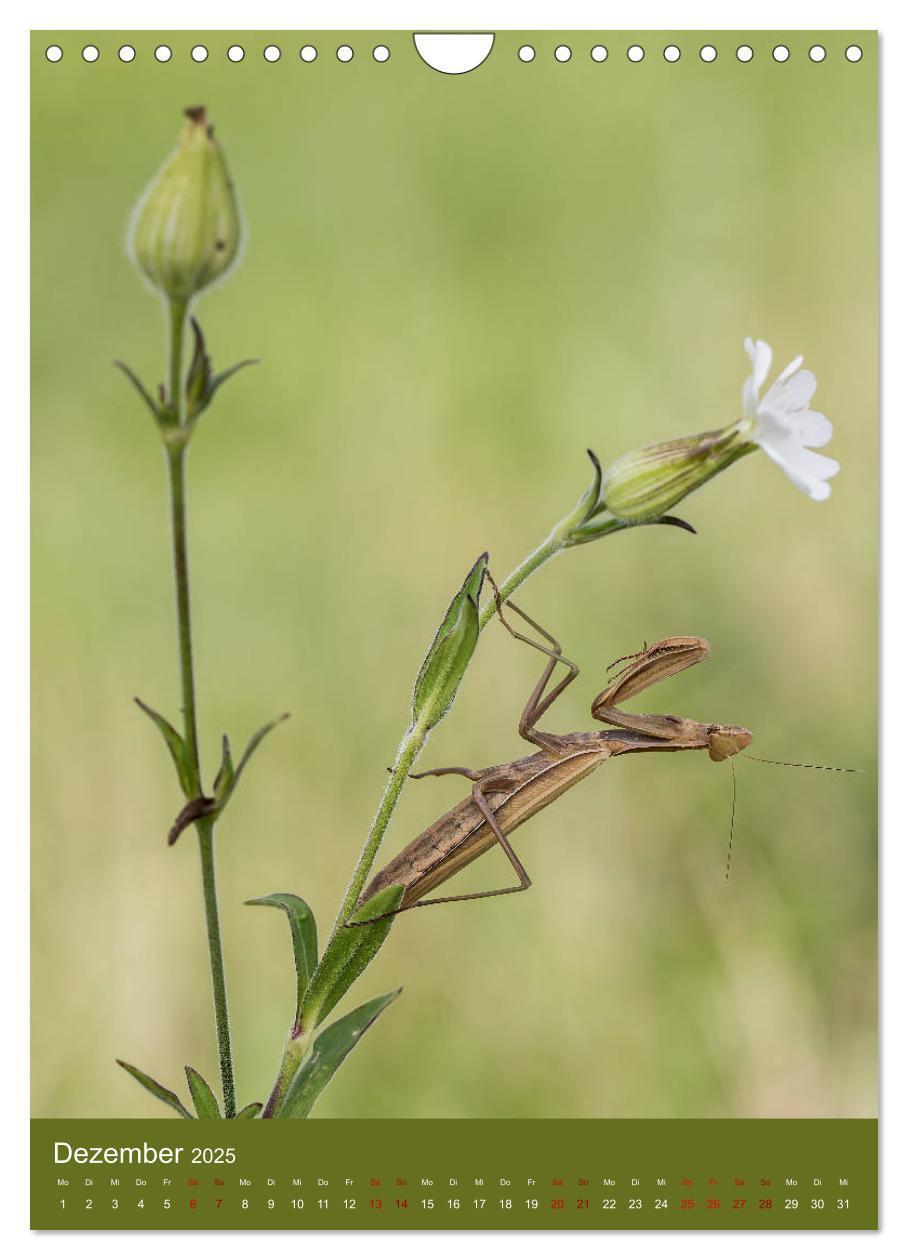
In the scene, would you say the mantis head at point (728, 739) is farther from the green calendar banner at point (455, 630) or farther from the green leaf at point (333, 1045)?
the green leaf at point (333, 1045)

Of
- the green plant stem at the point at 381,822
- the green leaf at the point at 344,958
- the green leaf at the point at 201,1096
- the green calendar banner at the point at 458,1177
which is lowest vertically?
the green calendar banner at the point at 458,1177

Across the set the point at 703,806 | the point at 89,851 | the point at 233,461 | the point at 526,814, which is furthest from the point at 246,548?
the point at 526,814

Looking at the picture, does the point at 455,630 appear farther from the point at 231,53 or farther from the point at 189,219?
the point at 231,53

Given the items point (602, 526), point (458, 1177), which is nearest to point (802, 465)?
point (602, 526)

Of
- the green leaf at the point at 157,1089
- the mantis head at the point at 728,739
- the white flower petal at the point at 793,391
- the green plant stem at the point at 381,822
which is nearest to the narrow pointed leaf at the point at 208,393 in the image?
the green plant stem at the point at 381,822

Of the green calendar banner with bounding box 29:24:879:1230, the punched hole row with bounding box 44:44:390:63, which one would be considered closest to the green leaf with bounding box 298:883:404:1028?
the green calendar banner with bounding box 29:24:879:1230
